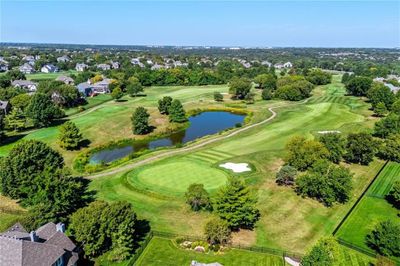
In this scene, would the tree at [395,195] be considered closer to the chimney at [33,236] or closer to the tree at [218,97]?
the chimney at [33,236]

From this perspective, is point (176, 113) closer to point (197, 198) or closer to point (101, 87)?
point (101, 87)

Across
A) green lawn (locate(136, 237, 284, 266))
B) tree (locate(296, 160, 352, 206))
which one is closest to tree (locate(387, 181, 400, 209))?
tree (locate(296, 160, 352, 206))

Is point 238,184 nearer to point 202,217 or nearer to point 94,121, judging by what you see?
point 202,217

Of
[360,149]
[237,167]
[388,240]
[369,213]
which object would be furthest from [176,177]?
[360,149]

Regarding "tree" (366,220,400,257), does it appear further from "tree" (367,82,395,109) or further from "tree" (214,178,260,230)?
"tree" (367,82,395,109)

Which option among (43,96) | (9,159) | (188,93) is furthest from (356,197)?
(188,93)

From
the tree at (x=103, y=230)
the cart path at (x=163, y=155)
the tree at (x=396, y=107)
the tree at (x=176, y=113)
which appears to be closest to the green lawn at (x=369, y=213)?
the tree at (x=103, y=230)
